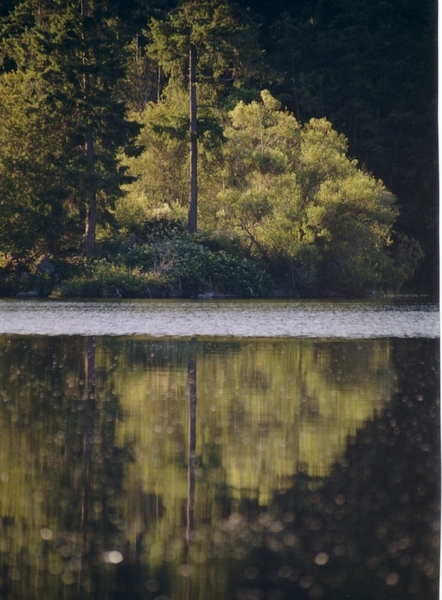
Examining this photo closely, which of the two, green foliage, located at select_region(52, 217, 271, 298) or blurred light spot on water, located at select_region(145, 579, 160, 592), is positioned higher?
green foliage, located at select_region(52, 217, 271, 298)

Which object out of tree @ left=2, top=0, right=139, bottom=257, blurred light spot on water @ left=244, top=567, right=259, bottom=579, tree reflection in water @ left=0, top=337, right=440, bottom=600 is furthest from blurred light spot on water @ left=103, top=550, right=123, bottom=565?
tree @ left=2, top=0, right=139, bottom=257

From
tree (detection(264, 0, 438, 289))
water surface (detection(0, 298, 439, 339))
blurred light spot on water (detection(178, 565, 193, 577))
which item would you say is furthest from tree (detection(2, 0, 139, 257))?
blurred light spot on water (detection(178, 565, 193, 577))

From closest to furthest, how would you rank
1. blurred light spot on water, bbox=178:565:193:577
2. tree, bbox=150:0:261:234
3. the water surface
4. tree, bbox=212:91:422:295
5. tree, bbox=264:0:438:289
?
blurred light spot on water, bbox=178:565:193:577
the water surface
tree, bbox=212:91:422:295
tree, bbox=150:0:261:234
tree, bbox=264:0:438:289

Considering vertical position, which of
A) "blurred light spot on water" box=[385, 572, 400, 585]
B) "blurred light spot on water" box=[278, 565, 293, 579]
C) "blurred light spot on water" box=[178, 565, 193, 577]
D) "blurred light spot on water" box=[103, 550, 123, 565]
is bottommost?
"blurred light spot on water" box=[385, 572, 400, 585]

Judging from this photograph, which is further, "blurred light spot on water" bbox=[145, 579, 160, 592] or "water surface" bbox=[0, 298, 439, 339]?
"water surface" bbox=[0, 298, 439, 339]

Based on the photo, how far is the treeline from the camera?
2486cm

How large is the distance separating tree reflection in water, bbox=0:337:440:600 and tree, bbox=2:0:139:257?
61.4 feet

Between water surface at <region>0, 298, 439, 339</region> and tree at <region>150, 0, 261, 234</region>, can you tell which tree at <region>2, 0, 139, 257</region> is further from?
water surface at <region>0, 298, 439, 339</region>

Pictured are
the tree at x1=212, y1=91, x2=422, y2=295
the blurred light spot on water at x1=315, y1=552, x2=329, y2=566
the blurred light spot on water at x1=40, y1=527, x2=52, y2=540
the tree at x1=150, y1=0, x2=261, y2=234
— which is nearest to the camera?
the blurred light spot on water at x1=315, y1=552, x2=329, y2=566

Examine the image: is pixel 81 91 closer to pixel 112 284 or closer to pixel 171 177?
pixel 171 177

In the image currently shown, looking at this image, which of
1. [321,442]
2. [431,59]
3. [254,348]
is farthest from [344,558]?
[431,59]

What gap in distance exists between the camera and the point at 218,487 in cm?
406

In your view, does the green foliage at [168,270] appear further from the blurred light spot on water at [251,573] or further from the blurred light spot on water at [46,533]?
the blurred light spot on water at [251,573]

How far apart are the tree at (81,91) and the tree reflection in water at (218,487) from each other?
61.4 ft
